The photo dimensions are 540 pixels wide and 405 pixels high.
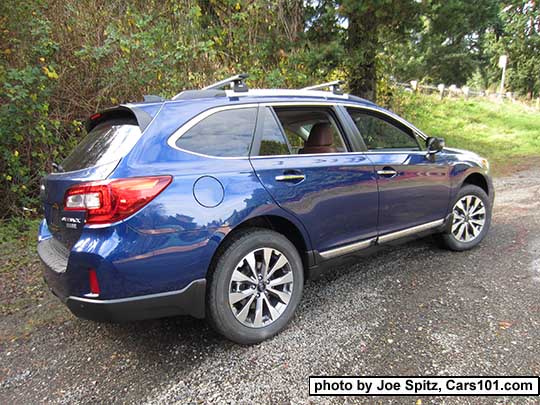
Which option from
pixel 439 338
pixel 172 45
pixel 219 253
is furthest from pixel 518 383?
pixel 172 45

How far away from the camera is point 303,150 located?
342 centimetres

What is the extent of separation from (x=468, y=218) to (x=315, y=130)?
210 centimetres

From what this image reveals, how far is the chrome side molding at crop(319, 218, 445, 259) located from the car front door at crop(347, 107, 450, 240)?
0.02 m

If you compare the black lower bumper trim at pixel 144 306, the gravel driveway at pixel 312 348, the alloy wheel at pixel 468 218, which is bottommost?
the gravel driveway at pixel 312 348

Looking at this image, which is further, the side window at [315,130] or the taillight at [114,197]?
the side window at [315,130]

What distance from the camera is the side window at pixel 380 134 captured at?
3432 mm

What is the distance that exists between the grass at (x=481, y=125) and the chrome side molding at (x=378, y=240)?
21.9 ft

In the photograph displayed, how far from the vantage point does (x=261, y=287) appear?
263cm

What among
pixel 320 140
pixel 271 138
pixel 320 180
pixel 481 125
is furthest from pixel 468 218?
pixel 481 125

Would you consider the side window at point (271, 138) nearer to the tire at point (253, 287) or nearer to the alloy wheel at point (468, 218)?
the tire at point (253, 287)

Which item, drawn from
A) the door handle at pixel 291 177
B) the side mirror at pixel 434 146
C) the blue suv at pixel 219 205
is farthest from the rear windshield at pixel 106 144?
the side mirror at pixel 434 146

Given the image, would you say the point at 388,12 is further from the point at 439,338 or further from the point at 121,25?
the point at 439,338

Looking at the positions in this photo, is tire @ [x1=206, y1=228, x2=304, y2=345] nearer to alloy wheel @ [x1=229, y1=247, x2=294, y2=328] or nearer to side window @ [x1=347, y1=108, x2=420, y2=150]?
alloy wheel @ [x1=229, y1=247, x2=294, y2=328]

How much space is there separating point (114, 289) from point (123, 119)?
1166 mm
